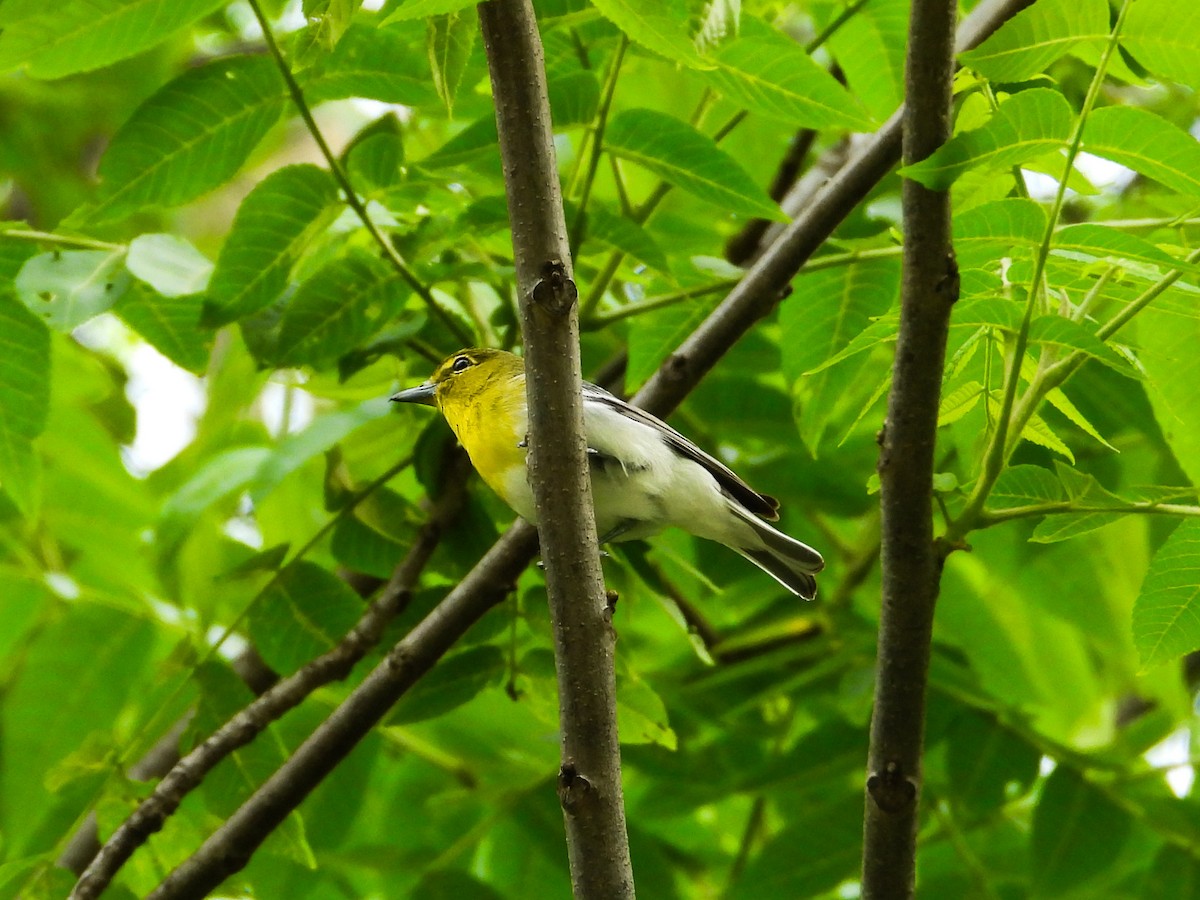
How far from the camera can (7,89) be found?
6.73 meters

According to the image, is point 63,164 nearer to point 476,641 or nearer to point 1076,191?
point 476,641

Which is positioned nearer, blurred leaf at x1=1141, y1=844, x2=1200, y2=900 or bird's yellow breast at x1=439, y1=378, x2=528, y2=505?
bird's yellow breast at x1=439, y1=378, x2=528, y2=505

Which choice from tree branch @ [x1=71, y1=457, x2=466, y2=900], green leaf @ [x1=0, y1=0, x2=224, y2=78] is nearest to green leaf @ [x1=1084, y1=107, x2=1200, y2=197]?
green leaf @ [x1=0, y1=0, x2=224, y2=78]

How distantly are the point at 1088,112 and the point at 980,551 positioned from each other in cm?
208

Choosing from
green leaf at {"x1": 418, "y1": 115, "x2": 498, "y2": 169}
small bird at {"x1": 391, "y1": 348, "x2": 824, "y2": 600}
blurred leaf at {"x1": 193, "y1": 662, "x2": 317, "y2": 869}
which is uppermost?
green leaf at {"x1": 418, "y1": 115, "x2": 498, "y2": 169}

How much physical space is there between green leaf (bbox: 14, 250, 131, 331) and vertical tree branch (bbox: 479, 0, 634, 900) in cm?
141

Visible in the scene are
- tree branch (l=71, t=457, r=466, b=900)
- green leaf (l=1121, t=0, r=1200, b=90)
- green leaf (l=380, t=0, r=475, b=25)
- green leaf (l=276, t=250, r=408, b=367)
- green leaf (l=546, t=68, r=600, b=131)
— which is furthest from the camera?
green leaf (l=276, t=250, r=408, b=367)

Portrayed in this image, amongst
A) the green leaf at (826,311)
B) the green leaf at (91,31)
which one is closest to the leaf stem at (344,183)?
the green leaf at (91,31)

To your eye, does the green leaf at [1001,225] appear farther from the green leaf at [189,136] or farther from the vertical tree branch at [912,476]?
the green leaf at [189,136]

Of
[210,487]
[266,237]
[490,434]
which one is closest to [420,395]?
[490,434]

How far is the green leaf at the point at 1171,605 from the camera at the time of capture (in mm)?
2562

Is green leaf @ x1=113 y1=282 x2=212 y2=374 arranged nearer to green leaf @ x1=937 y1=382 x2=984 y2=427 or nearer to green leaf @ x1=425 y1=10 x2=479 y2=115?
green leaf @ x1=425 y1=10 x2=479 y2=115

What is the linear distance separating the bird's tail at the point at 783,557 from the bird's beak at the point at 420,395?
97 centimetres

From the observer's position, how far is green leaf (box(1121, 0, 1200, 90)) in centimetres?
243
